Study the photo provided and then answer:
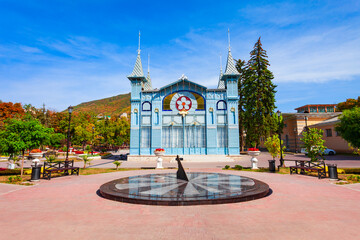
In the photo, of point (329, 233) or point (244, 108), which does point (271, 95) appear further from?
point (329, 233)

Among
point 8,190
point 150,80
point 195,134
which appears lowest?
point 8,190

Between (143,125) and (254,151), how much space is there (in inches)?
705

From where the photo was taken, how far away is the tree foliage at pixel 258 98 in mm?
35531

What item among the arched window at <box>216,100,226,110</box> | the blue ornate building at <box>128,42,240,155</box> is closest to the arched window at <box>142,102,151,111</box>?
the blue ornate building at <box>128,42,240,155</box>

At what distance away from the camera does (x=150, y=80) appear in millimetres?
38281

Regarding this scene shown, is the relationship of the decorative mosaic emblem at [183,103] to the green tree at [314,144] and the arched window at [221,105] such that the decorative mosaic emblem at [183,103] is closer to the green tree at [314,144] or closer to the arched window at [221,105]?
the arched window at [221,105]

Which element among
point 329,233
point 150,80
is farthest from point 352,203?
point 150,80

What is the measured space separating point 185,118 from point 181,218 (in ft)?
83.0

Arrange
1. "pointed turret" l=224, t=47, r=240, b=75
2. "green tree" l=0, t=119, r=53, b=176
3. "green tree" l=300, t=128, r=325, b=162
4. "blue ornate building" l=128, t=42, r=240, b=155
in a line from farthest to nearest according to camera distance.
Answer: "pointed turret" l=224, t=47, r=240, b=75, "blue ornate building" l=128, t=42, r=240, b=155, "green tree" l=300, t=128, r=325, b=162, "green tree" l=0, t=119, r=53, b=176

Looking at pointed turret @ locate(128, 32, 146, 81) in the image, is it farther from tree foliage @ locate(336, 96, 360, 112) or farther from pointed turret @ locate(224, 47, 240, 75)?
tree foliage @ locate(336, 96, 360, 112)

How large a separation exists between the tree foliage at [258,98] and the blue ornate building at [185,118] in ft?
24.4

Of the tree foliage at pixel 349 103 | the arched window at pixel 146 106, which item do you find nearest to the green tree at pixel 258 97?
the arched window at pixel 146 106

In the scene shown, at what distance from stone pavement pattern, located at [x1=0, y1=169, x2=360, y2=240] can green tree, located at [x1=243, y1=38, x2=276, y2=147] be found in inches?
1091

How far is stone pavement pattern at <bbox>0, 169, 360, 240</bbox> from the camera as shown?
485cm
